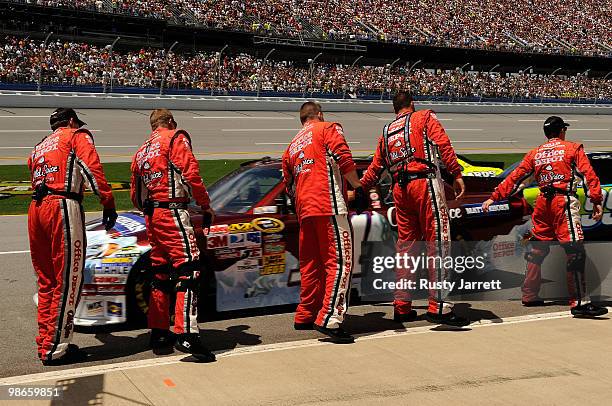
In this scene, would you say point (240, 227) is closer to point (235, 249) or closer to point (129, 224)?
point (235, 249)

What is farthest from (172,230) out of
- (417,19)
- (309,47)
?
(417,19)

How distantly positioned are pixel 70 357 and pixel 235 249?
1.68m

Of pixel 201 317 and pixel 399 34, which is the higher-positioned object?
pixel 399 34

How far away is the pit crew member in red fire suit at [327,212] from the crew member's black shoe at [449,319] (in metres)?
0.80

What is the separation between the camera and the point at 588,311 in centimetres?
671

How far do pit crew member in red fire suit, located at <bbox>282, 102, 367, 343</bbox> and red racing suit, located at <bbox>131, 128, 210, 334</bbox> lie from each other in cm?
88

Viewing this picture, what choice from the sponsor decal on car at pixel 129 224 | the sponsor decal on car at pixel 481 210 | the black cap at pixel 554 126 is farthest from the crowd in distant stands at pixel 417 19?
the black cap at pixel 554 126

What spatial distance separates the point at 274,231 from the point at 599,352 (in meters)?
2.78

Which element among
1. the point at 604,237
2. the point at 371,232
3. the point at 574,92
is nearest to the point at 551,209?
the point at 371,232

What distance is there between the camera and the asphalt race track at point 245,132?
86.8 feet

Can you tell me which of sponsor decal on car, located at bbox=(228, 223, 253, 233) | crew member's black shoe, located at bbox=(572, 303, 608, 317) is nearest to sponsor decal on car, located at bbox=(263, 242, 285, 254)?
sponsor decal on car, located at bbox=(228, 223, 253, 233)

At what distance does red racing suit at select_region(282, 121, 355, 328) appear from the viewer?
19.8 feet

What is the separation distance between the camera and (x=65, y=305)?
17.9 feet

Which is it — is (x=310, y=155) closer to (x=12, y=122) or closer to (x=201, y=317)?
(x=201, y=317)
